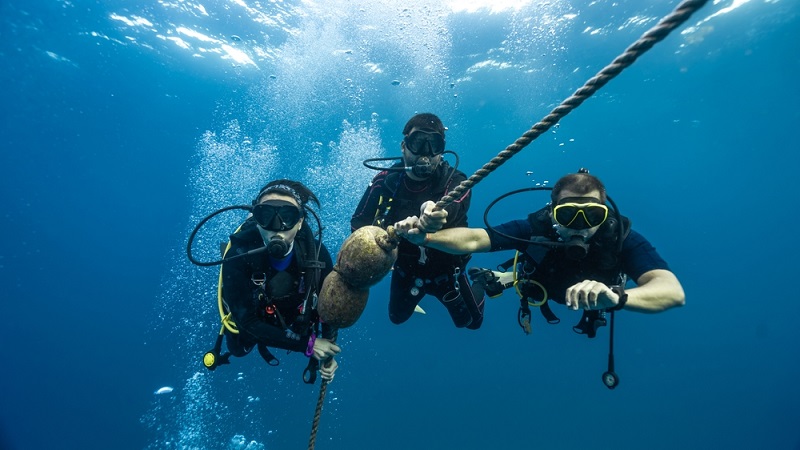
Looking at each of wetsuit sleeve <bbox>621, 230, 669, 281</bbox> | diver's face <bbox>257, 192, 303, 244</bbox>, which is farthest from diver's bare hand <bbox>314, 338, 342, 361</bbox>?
wetsuit sleeve <bbox>621, 230, 669, 281</bbox>

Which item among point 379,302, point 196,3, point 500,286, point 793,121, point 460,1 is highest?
point 793,121

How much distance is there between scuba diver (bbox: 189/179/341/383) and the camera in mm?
3949

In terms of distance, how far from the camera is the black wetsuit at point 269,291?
400cm

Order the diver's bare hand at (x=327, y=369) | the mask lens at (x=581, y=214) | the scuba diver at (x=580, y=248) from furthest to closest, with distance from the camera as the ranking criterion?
the diver's bare hand at (x=327, y=369)
the mask lens at (x=581, y=214)
the scuba diver at (x=580, y=248)

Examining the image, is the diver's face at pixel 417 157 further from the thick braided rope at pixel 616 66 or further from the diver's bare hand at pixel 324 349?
the thick braided rope at pixel 616 66

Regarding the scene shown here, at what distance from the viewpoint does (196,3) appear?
52.1 feet

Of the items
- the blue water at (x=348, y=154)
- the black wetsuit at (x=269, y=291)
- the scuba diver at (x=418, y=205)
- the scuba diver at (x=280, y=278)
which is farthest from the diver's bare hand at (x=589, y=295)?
the blue water at (x=348, y=154)

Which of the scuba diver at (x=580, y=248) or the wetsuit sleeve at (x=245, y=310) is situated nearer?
the scuba diver at (x=580, y=248)

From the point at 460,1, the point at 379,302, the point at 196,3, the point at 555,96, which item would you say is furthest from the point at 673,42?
the point at 379,302

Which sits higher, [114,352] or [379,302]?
[379,302]

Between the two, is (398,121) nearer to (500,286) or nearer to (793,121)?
(500,286)

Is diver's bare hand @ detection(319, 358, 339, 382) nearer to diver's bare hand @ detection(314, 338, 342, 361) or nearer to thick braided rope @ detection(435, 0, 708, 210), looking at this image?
diver's bare hand @ detection(314, 338, 342, 361)

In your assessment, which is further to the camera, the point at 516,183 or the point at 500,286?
the point at 516,183

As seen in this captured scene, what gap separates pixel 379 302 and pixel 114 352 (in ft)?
106
